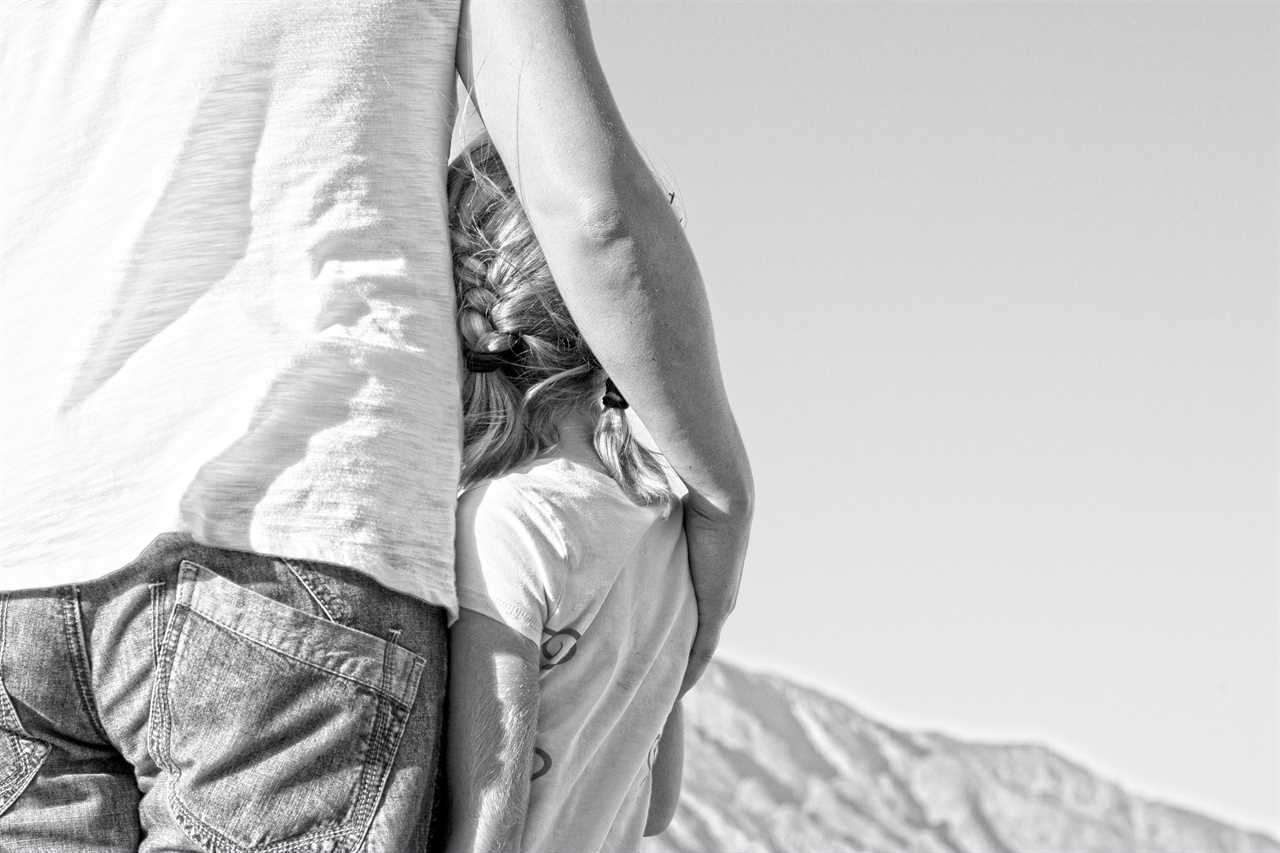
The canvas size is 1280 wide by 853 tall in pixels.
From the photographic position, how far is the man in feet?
5.07

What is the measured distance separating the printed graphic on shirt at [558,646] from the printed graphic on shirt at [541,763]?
0.32 feet

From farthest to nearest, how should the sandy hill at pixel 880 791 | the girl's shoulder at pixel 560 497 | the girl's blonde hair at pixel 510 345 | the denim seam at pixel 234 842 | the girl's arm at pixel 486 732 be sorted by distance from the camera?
the sandy hill at pixel 880 791
the girl's blonde hair at pixel 510 345
the girl's shoulder at pixel 560 497
the girl's arm at pixel 486 732
the denim seam at pixel 234 842

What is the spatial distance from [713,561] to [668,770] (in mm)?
444

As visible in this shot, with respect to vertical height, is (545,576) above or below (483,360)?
below

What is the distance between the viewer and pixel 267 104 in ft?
5.66

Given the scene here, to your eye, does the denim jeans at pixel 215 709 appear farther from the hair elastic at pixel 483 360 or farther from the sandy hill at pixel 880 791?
the sandy hill at pixel 880 791

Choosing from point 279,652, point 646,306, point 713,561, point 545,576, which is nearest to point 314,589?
point 279,652

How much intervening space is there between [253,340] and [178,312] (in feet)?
0.34

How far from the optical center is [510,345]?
1.94 metres

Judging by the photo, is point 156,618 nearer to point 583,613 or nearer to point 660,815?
point 583,613

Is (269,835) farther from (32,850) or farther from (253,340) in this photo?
(253,340)

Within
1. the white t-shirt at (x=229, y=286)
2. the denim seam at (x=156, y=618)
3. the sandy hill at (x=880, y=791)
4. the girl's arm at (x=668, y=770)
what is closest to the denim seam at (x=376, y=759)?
the white t-shirt at (x=229, y=286)

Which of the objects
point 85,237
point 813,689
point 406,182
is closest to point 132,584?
point 85,237

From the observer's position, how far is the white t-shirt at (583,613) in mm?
1744
